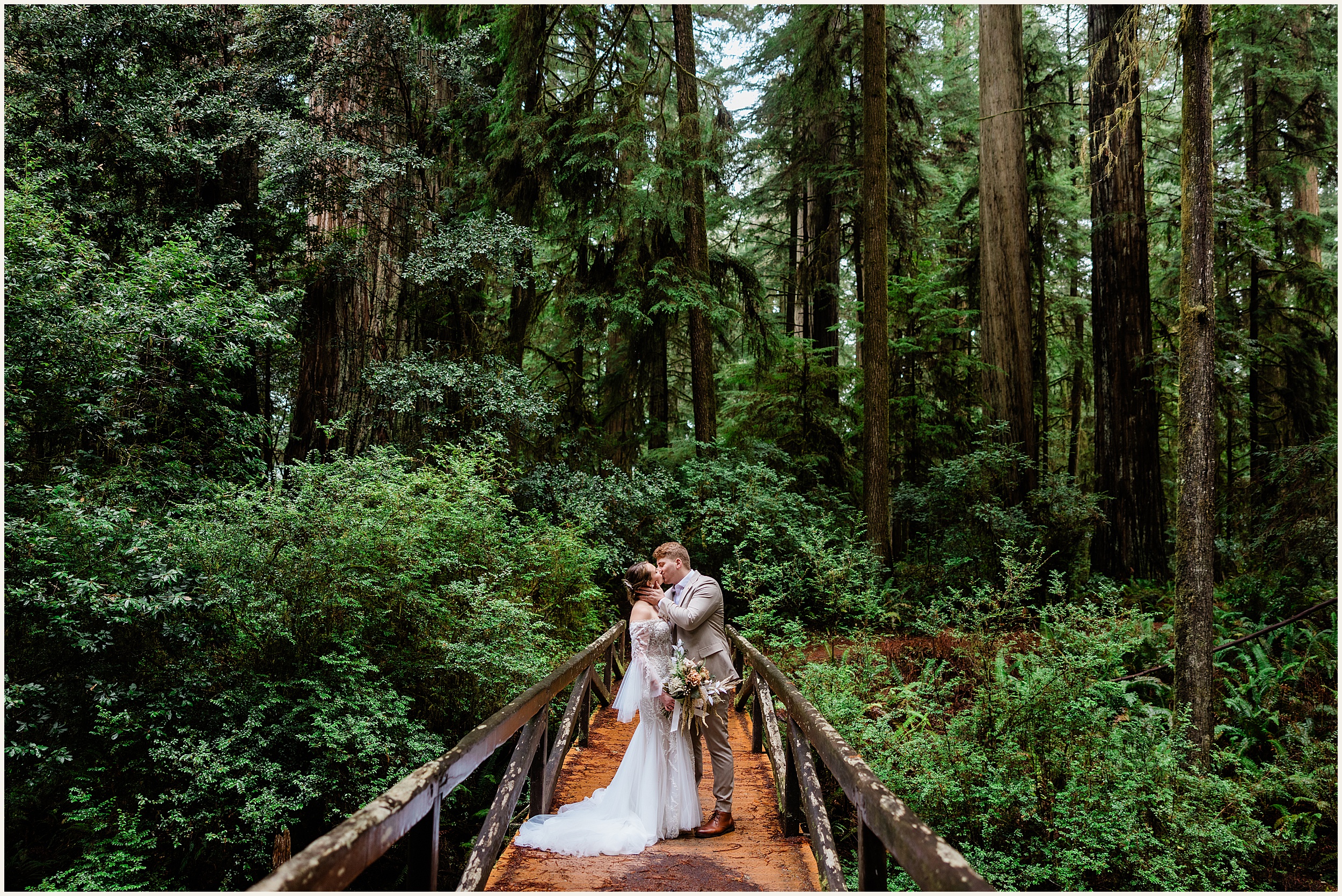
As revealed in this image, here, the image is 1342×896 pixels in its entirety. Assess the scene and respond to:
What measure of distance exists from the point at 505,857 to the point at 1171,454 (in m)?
21.4

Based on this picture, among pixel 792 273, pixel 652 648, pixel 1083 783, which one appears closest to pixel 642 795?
pixel 652 648

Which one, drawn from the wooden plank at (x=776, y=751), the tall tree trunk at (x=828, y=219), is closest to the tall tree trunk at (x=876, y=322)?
the tall tree trunk at (x=828, y=219)

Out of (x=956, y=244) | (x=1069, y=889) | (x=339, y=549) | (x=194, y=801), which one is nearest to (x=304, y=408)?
(x=339, y=549)

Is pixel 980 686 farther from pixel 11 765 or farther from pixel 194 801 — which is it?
pixel 11 765

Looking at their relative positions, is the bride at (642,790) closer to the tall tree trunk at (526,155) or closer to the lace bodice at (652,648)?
the lace bodice at (652,648)

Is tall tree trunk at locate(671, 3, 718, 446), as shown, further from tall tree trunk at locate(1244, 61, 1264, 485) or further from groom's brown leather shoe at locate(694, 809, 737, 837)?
tall tree trunk at locate(1244, 61, 1264, 485)

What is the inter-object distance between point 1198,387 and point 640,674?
5.03 m

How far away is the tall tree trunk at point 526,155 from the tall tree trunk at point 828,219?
533 cm

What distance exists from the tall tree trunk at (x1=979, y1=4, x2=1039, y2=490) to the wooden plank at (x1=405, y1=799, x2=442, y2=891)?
12.8m

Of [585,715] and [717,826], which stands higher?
[717,826]

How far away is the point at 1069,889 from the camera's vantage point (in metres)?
4.62

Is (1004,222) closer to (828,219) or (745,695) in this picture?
(828,219)

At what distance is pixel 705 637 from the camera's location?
4.95 m

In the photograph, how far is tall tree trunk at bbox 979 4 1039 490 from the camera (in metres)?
13.7
